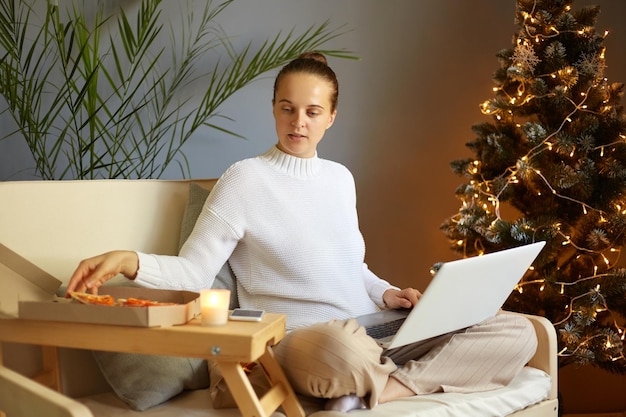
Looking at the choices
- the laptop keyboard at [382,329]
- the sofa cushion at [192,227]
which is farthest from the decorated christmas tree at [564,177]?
the sofa cushion at [192,227]

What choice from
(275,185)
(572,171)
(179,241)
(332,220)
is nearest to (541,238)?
(572,171)

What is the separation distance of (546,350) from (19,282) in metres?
1.22

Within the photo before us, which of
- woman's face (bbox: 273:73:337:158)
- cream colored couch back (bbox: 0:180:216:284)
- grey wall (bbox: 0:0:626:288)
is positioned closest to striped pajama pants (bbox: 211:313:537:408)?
cream colored couch back (bbox: 0:180:216:284)

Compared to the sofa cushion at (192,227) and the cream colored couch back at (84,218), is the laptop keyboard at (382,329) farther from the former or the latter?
the cream colored couch back at (84,218)

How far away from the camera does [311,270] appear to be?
1.96 metres

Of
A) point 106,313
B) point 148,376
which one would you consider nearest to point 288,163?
point 148,376

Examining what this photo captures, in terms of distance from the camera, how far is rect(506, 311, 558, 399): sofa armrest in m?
1.98

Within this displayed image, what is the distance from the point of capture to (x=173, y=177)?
2.92 meters

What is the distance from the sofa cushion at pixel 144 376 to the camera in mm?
1716

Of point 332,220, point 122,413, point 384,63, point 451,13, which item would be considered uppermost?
point 451,13

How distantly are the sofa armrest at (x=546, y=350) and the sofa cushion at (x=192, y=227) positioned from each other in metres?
0.67

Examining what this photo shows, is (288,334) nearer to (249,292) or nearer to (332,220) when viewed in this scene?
(249,292)

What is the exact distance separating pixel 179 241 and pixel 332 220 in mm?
384

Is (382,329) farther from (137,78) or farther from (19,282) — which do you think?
(137,78)
